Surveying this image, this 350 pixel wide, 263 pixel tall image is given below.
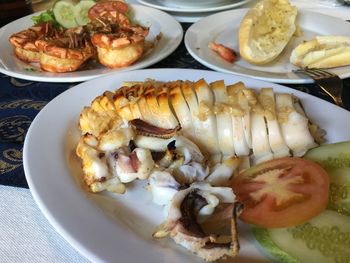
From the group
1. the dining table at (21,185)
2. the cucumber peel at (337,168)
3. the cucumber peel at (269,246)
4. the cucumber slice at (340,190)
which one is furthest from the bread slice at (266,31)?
the cucumber peel at (269,246)

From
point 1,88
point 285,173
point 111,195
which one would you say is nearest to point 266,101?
point 285,173

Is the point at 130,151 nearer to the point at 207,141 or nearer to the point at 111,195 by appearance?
the point at 111,195

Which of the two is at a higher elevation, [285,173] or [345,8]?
[285,173]

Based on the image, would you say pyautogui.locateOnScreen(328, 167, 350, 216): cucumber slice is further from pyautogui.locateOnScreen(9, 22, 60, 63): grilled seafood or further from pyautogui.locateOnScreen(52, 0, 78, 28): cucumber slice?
pyautogui.locateOnScreen(52, 0, 78, 28): cucumber slice

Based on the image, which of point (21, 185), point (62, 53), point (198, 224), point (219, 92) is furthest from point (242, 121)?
point (62, 53)

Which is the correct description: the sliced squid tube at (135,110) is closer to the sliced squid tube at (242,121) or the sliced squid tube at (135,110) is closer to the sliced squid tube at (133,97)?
the sliced squid tube at (133,97)

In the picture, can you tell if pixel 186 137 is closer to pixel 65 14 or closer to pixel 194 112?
pixel 194 112

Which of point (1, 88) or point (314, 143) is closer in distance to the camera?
point (314, 143)
